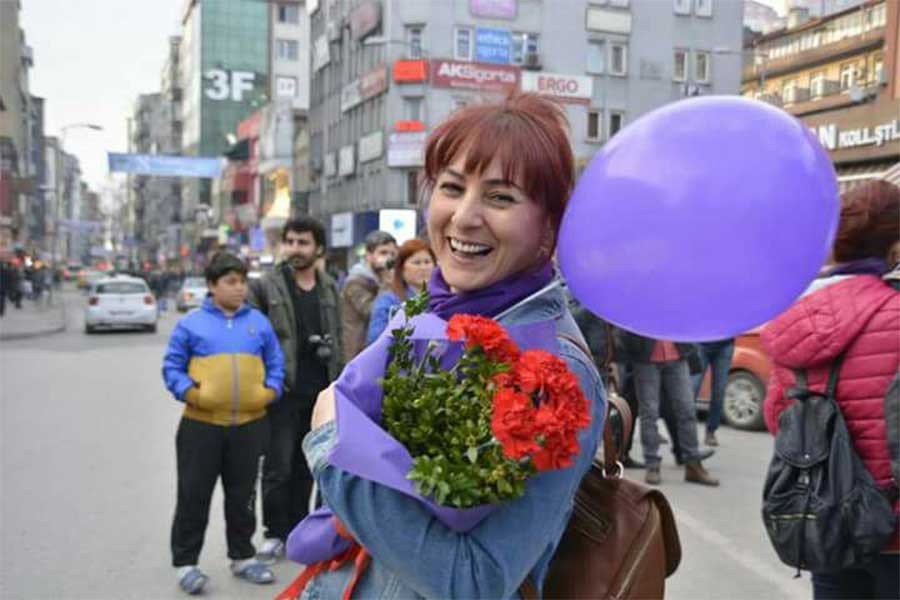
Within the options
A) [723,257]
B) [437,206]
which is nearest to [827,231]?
[723,257]

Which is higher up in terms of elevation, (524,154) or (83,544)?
(524,154)

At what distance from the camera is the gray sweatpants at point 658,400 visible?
7.00 meters

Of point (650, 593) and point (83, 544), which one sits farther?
point (83, 544)

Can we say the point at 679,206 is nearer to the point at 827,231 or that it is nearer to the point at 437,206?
the point at 827,231

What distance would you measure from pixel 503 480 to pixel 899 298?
6.05 ft

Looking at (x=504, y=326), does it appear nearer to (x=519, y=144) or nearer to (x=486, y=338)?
(x=486, y=338)

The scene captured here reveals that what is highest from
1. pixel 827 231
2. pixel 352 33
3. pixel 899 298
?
pixel 352 33

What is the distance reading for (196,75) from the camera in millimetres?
84312

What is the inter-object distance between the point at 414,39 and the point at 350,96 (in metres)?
7.95

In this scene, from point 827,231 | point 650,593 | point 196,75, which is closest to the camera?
point 827,231

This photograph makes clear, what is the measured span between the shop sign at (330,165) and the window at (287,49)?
36.5 metres

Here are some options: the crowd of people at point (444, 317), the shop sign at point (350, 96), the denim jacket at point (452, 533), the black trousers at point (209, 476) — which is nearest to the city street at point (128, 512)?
the black trousers at point (209, 476)

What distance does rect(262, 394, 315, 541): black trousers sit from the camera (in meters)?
5.15

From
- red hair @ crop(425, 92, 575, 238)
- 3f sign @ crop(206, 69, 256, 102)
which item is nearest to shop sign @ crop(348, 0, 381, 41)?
red hair @ crop(425, 92, 575, 238)
